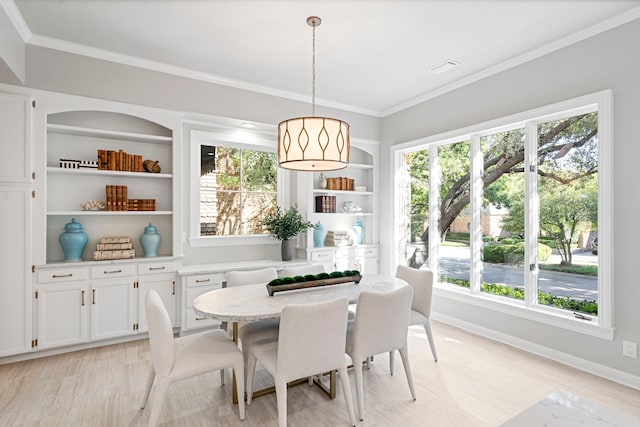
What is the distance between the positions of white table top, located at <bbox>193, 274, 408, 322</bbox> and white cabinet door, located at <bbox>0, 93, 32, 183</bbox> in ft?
6.79

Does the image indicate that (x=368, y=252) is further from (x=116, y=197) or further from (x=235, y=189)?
(x=116, y=197)

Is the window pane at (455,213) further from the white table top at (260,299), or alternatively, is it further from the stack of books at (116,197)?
the stack of books at (116,197)

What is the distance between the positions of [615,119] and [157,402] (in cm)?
389

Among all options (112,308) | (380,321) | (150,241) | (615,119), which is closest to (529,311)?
(615,119)

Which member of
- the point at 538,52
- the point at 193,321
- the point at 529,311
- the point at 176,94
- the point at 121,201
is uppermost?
the point at 538,52

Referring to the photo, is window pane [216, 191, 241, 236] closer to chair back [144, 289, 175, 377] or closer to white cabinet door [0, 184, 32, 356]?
white cabinet door [0, 184, 32, 356]

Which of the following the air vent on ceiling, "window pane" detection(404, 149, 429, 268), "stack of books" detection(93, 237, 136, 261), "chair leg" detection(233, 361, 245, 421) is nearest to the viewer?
"chair leg" detection(233, 361, 245, 421)

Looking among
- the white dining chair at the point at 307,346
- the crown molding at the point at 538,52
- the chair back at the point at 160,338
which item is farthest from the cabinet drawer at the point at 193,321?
the crown molding at the point at 538,52

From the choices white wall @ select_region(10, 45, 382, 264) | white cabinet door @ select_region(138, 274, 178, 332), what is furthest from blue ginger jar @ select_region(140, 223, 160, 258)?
white wall @ select_region(10, 45, 382, 264)

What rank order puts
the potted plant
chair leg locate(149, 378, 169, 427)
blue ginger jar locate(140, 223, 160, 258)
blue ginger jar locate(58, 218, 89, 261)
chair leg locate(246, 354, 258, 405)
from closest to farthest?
chair leg locate(149, 378, 169, 427) → chair leg locate(246, 354, 258, 405) → blue ginger jar locate(58, 218, 89, 261) → blue ginger jar locate(140, 223, 160, 258) → the potted plant

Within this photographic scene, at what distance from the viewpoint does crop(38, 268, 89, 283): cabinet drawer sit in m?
3.11

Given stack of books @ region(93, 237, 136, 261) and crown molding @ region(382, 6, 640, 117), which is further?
stack of books @ region(93, 237, 136, 261)

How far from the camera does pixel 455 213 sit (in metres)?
4.25

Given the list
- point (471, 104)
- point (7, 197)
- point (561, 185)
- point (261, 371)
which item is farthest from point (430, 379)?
point (7, 197)
